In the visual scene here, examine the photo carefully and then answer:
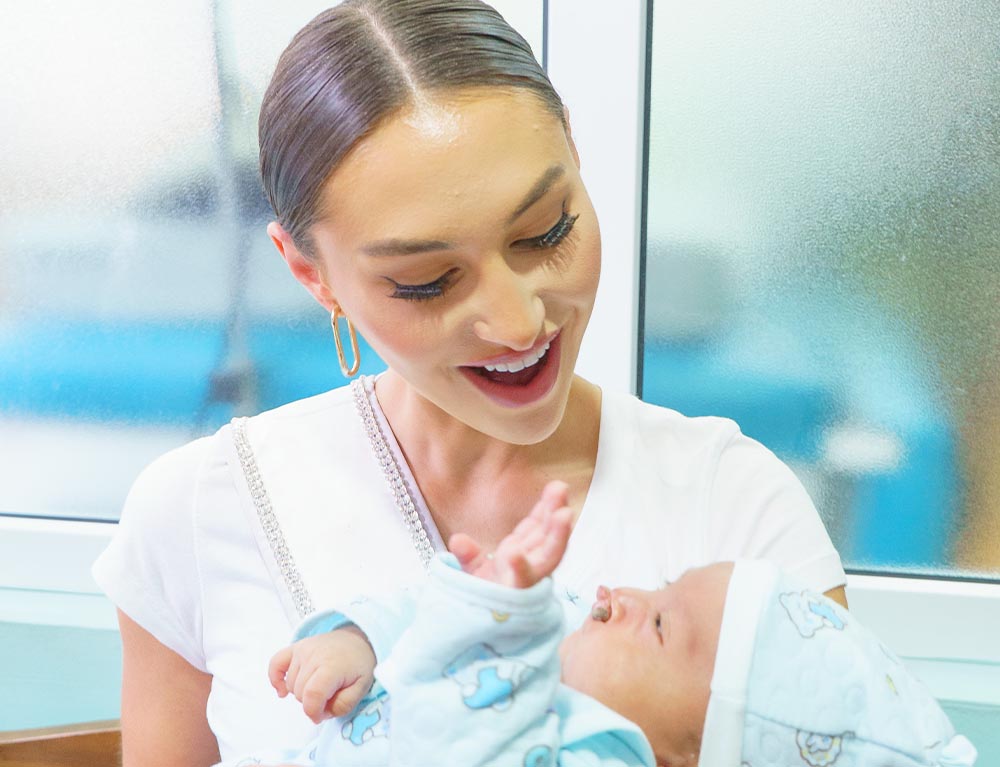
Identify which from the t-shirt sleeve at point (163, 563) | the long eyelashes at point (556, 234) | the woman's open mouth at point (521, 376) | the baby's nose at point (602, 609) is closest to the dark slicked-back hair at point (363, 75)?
the long eyelashes at point (556, 234)

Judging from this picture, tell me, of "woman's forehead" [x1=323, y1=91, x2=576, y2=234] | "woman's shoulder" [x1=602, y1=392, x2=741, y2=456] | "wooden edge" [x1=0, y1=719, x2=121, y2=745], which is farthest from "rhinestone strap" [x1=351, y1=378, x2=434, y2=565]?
"wooden edge" [x1=0, y1=719, x2=121, y2=745]

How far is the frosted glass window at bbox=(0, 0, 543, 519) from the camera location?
7.39 ft

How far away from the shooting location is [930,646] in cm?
204

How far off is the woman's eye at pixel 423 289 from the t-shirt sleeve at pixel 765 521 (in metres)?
0.40

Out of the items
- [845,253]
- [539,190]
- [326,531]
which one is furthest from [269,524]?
[845,253]

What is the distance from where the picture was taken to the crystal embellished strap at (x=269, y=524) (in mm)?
1304

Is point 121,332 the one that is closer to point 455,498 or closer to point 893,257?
point 455,498

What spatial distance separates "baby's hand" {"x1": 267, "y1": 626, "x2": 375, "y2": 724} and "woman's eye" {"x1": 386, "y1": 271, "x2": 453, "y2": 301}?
33 cm

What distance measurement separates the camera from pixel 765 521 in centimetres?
127

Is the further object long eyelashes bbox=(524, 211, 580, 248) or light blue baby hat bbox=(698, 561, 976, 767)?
long eyelashes bbox=(524, 211, 580, 248)

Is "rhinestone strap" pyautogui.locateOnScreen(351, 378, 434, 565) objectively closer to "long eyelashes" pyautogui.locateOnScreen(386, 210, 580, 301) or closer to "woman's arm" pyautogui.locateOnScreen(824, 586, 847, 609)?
"long eyelashes" pyautogui.locateOnScreen(386, 210, 580, 301)

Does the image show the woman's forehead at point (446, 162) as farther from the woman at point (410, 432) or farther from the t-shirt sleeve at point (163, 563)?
the t-shirt sleeve at point (163, 563)

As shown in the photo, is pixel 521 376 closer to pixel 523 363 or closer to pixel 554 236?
pixel 523 363

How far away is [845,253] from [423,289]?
113 cm
